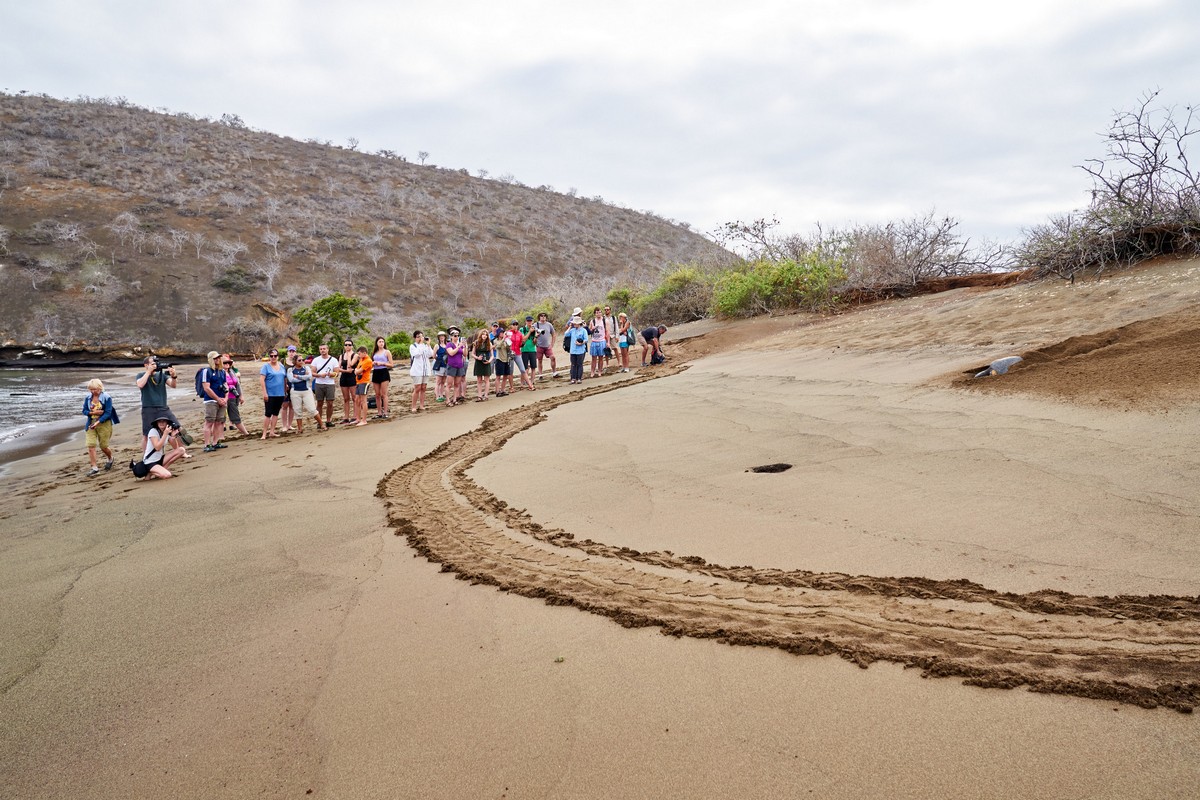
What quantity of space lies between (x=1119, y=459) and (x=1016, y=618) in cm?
265

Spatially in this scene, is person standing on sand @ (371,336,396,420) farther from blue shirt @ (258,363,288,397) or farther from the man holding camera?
the man holding camera

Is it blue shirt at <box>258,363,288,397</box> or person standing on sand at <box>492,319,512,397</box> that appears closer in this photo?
blue shirt at <box>258,363,288,397</box>

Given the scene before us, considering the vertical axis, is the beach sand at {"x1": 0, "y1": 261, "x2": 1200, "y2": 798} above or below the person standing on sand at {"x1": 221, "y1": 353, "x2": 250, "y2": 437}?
below

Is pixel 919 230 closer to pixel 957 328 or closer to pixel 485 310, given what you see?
pixel 957 328

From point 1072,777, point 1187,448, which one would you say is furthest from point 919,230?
point 1072,777

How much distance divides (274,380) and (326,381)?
0.92 meters

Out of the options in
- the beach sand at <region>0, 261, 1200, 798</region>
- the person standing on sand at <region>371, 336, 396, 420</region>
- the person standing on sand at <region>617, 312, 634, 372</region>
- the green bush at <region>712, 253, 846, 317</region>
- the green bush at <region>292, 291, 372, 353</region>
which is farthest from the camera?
the green bush at <region>292, 291, 372, 353</region>

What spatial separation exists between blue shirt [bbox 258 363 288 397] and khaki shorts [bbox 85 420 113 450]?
212 cm

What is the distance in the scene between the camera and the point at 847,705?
2.62 meters

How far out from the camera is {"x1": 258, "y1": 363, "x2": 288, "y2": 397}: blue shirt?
10809 millimetres

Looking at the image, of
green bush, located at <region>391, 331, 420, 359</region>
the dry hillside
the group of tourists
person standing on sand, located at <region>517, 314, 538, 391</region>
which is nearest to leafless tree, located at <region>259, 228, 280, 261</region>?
the dry hillside

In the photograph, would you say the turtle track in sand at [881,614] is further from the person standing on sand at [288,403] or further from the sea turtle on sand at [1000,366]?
the person standing on sand at [288,403]

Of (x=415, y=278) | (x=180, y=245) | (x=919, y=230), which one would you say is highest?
(x=180, y=245)

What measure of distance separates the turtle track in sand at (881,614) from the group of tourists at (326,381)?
6.39m
